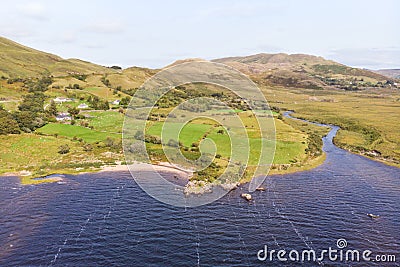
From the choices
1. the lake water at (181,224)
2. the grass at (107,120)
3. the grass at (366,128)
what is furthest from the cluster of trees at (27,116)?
the grass at (366,128)

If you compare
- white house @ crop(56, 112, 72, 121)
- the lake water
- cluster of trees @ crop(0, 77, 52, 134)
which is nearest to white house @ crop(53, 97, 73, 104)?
cluster of trees @ crop(0, 77, 52, 134)

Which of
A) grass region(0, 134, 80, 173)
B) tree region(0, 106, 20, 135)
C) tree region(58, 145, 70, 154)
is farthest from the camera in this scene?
tree region(0, 106, 20, 135)

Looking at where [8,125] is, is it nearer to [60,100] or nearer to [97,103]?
[97,103]

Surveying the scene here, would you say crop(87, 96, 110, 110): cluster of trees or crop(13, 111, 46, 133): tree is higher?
crop(87, 96, 110, 110): cluster of trees

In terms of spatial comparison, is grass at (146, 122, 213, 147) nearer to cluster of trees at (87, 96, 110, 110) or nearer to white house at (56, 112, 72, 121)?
white house at (56, 112, 72, 121)

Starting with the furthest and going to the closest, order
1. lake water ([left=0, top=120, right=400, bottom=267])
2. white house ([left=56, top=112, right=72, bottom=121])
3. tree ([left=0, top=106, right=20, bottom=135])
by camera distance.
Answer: white house ([left=56, top=112, right=72, bottom=121])
tree ([left=0, top=106, right=20, bottom=135])
lake water ([left=0, top=120, right=400, bottom=267])

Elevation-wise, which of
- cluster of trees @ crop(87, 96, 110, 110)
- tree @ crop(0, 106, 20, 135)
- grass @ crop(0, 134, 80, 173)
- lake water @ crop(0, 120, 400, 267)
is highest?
cluster of trees @ crop(87, 96, 110, 110)

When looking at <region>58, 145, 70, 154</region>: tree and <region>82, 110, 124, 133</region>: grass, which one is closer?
<region>58, 145, 70, 154</region>: tree
